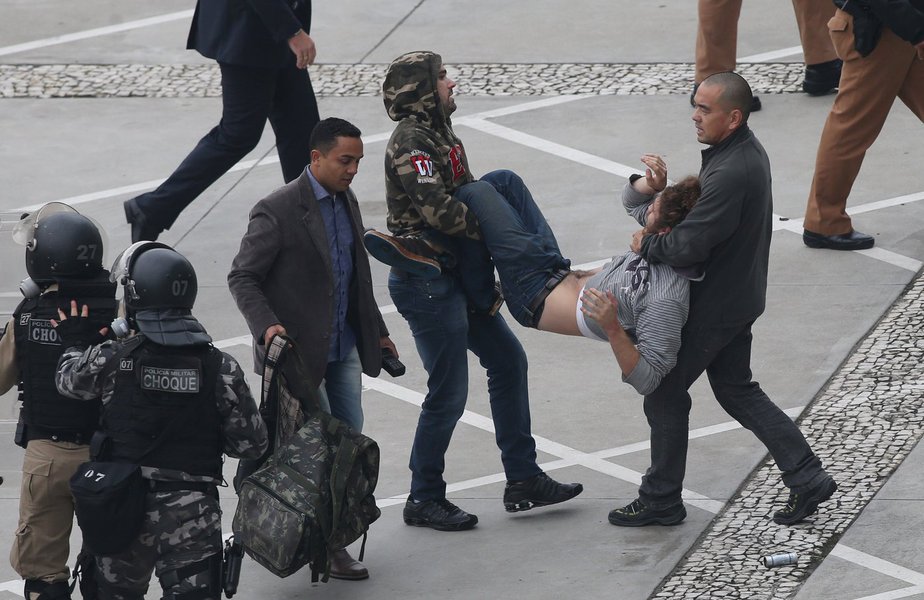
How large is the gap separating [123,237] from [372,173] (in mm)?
1640

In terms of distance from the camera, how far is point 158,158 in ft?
34.5

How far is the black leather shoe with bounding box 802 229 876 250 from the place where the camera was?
8.62 metres

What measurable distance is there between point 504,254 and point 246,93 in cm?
294

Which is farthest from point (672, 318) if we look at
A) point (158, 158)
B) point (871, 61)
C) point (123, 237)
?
point (158, 158)

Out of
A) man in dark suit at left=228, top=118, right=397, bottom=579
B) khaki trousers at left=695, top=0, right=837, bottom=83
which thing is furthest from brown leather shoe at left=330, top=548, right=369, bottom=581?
khaki trousers at left=695, top=0, right=837, bottom=83

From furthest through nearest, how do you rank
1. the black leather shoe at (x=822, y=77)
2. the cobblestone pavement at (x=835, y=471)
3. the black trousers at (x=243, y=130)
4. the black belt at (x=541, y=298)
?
the black leather shoe at (x=822, y=77), the black trousers at (x=243, y=130), the black belt at (x=541, y=298), the cobblestone pavement at (x=835, y=471)

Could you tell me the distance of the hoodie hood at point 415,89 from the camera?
20.2 feet

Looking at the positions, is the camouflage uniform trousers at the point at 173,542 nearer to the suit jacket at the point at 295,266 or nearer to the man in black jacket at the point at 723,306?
the suit jacket at the point at 295,266

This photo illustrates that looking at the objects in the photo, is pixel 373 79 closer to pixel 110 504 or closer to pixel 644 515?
pixel 644 515

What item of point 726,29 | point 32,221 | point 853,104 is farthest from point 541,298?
point 726,29

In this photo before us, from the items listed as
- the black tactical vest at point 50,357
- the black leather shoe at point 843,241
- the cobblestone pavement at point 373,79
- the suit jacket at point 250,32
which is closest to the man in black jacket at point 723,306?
the black tactical vest at point 50,357

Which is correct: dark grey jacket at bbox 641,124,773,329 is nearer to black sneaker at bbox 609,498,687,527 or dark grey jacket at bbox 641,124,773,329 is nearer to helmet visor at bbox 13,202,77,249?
black sneaker at bbox 609,498,687,527

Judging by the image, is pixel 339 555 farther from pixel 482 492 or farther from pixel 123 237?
pixel 123 237

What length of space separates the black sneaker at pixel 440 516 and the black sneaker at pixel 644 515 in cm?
58
